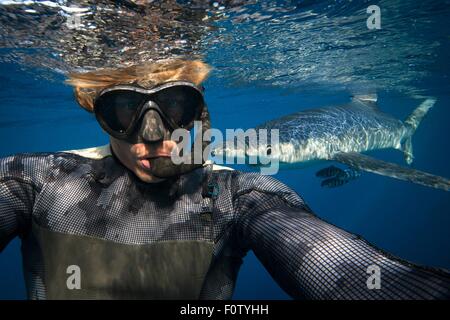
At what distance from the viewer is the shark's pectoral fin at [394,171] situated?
4.98 meters

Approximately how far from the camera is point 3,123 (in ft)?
106

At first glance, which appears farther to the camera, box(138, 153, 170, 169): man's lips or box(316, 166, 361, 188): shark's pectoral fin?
box(316, 166, 361, 188): shark's pectoral fin

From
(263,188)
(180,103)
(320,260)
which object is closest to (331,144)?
(263,188)

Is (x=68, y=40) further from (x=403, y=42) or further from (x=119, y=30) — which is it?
(x=403, y=42)

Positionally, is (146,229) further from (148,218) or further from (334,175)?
(334,175)

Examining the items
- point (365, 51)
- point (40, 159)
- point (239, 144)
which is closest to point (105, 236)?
point (40, 159)

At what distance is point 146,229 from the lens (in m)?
2.63

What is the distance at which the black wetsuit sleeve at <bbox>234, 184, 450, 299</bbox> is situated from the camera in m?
1.61

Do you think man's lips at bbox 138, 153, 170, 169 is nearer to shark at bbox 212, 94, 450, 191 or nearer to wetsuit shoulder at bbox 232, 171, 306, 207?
wetsuit shoulder at bbox 232, 171, 306, 207

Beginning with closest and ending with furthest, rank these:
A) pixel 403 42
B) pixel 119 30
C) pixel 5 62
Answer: pixel 119 30 → pixel 5 62 → pixel 403 42

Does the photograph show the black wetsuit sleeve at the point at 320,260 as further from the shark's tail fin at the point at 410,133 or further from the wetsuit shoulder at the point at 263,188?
the shark's tail fin at the point at 410,133

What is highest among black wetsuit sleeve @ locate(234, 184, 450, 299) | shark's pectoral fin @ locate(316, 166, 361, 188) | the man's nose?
the man's nose

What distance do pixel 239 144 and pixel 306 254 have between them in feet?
20.0

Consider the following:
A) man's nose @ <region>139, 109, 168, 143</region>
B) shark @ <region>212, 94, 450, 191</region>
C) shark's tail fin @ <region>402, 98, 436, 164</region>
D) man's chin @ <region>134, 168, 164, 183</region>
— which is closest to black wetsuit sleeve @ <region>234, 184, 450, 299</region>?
man's chin @ <region>134, 168, 164, 183</region>
